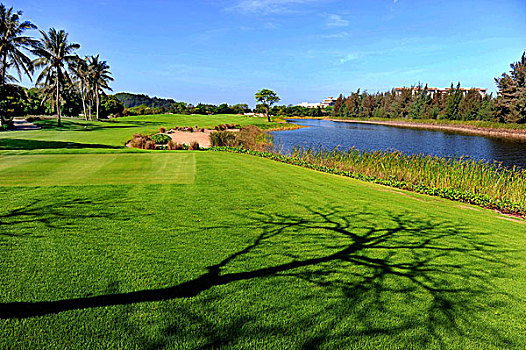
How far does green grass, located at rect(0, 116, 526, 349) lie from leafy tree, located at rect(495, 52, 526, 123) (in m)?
50.2

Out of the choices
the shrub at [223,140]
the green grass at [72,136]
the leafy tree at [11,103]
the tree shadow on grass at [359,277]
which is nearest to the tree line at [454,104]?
the green grass at [72,136]

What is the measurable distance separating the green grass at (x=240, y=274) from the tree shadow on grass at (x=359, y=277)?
0.06 feet

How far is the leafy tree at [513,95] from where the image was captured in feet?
139

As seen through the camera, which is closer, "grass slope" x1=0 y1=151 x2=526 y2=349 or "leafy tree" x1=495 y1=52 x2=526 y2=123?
"grass slope" x1=0 y1=151 x2=526 y2=349

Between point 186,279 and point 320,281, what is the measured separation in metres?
1.56

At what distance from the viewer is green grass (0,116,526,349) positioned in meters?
2.54

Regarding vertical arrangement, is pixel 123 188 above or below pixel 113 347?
above

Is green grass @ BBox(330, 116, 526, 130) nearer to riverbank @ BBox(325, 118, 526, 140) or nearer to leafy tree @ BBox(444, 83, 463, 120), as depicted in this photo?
riverbank @ BBox(325, 118, 526, 140)

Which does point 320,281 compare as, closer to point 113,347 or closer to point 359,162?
point 113,347

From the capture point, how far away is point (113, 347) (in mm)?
2293

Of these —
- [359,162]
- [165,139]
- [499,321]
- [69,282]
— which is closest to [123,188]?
[69,282]

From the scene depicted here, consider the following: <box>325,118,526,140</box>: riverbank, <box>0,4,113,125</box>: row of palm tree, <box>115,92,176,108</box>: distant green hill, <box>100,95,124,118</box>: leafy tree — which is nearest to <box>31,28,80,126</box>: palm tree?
<box>0,4,113,125</box>: row of palm tree

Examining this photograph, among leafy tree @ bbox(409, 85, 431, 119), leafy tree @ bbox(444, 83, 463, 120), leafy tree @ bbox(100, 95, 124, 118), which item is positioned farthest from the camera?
leafy tree @ bbox(409, 85, 431, 119)

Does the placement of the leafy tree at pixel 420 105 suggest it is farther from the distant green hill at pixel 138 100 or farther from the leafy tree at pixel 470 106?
the distant green hill at pixel 138 100
